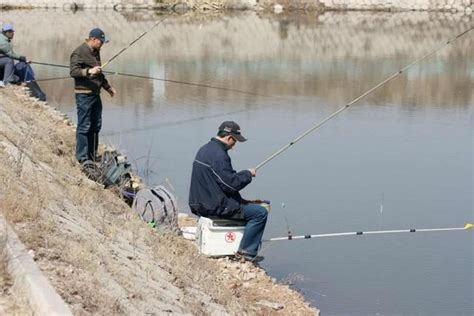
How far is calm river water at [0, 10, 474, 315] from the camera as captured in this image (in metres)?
8.69

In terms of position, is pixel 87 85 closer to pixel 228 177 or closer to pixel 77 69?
pixel 77 69

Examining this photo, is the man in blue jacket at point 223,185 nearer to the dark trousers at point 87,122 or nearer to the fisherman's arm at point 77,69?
the fisherman's arm at point 77,69

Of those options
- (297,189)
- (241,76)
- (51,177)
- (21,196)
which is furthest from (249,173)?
(241,76)

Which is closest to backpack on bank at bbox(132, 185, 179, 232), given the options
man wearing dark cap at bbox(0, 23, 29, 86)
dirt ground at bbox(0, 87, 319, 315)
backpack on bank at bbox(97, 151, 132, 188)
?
dirt ground at bbox(0, 87, 319, 315)

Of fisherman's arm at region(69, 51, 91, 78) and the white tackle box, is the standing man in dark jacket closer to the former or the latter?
fisherman's arm at region(69, 51, 91, 78)

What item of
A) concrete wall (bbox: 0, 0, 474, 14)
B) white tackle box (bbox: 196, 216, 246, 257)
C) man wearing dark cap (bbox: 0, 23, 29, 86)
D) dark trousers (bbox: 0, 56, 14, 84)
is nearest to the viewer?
white tackle box (bbox: 196, 216, 246, 257)

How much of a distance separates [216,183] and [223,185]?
0.18 feet

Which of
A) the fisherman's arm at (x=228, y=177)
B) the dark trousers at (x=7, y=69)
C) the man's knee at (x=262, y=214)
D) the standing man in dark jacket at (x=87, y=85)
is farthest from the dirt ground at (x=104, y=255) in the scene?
the dark trousers at (x=7, y=69)

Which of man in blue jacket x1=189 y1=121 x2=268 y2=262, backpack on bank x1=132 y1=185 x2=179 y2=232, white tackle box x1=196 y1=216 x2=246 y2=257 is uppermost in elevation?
man in blue jacket x1=189 y1=121 x2=268 y2=262

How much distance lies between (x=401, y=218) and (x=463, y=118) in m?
7.05

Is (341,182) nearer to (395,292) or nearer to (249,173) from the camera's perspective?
(395,292)

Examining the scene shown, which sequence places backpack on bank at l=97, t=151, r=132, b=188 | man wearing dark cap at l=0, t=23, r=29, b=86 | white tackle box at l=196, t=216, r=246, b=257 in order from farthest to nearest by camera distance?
man wearing dark cap at l=0, t=23, r=29, b=86 → backpack on bank at l=97, t=151, r=132, b=188 → white tackle box at l=196, t=216, r=246, b=257

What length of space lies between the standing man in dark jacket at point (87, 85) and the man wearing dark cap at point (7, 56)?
3677mm

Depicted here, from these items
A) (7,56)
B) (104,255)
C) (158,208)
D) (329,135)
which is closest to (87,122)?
(158,208)
